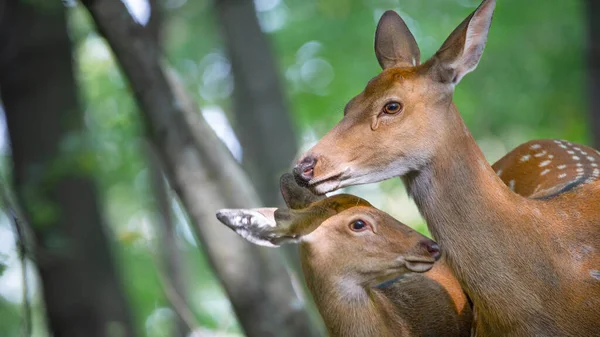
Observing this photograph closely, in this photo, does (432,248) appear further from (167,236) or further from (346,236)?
(167,236)

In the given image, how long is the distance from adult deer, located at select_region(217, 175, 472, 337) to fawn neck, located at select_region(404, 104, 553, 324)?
24 centimetres

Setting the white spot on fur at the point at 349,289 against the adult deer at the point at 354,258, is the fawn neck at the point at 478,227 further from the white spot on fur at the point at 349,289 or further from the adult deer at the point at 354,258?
the white spot on fur at the point at 349,289

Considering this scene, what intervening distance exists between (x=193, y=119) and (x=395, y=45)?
80.8 inches

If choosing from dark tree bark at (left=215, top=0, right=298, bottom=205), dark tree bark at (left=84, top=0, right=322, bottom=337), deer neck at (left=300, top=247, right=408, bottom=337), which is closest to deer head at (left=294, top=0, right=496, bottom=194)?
deer neck at (left=300, top=247, right=408, bottom=337)

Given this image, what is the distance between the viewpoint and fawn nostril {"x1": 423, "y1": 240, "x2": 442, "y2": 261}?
4.77 m

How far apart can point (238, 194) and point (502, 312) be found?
287cm

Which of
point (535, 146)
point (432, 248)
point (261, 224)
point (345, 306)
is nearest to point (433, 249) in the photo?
point (432, 248)

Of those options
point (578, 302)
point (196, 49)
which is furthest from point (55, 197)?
point (196, 49)

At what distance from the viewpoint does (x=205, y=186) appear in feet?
22.5

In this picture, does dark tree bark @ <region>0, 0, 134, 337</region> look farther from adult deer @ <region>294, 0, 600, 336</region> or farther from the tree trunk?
adult deer @ <region>294, 0, 600, 336</region>

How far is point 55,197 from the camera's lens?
10.7 meters

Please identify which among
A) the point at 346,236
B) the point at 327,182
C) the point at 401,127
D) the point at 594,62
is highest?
the point at 594,62

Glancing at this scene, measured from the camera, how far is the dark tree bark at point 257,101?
12312 millimetres

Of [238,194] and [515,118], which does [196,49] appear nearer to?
[515,118]
